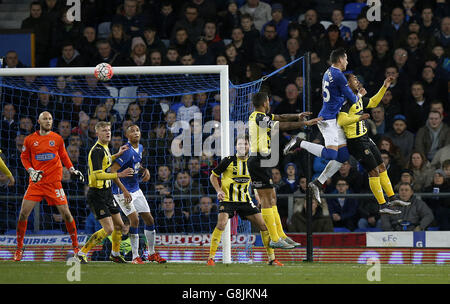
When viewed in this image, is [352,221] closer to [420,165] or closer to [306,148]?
[420,165]

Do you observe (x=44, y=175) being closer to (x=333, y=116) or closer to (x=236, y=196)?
(x=236, y=196)

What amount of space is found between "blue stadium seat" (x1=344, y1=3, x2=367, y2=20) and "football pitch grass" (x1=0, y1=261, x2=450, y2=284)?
28.0 feet

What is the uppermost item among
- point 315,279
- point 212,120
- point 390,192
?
point 212,120

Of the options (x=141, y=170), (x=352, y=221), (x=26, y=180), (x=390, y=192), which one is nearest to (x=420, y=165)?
(x=352, y=221)

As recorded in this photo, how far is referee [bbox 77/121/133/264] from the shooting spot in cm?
1306

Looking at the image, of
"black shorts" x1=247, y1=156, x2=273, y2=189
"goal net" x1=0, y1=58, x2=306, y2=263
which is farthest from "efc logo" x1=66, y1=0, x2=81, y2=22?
"black shorts" x1=247, y1=156, x2=273, y2=189

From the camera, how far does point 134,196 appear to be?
1346 centimetres

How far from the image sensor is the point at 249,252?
14539mm

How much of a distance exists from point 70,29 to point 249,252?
7.69 meters

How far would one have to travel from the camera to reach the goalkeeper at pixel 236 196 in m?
12.8

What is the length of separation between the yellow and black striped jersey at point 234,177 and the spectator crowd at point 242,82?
7.00ft

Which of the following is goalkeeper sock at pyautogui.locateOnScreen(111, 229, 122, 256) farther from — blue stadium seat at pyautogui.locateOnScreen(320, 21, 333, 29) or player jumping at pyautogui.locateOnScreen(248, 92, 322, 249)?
blue stadium seat at pyautogui.locateOnScreen(320, 21, 333, 29)

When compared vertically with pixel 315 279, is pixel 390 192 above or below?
above

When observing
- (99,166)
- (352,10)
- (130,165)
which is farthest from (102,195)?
(352,10)
